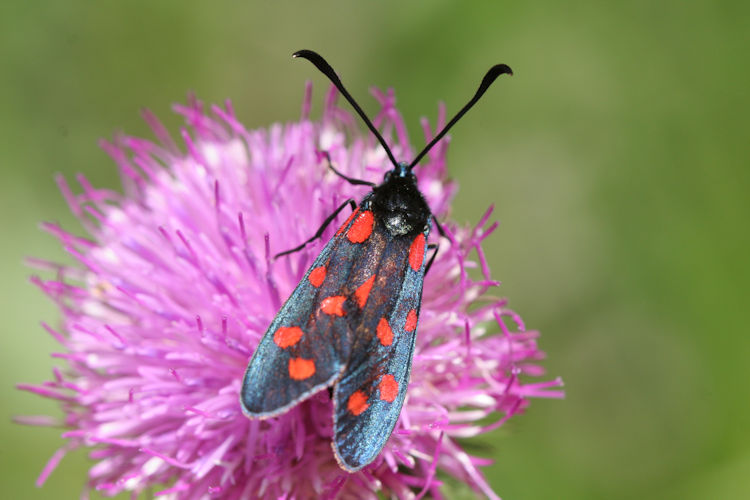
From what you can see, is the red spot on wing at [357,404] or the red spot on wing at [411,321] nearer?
the red spot on wing at [357,404]

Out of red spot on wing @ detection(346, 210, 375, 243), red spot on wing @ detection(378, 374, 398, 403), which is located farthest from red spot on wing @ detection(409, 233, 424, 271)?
red spot on wing @ detection(378, 374, 398, 403)

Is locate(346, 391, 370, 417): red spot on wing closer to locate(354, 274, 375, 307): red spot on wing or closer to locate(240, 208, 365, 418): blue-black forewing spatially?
locate(240, 208, 365, 418): blue-black forewing

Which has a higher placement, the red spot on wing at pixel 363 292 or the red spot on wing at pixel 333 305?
the red spot on wing at pixel 363 292

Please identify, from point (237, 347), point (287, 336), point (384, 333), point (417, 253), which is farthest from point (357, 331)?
point (237, 347)

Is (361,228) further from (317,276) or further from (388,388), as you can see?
(388,388)

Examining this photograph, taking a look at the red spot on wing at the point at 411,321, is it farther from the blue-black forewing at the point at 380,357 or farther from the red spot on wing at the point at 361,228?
the red spot on wing at the point at 361,228

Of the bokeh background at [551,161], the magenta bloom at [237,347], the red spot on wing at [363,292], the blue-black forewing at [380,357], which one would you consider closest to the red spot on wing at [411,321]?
the blue-black forewing at [380,357]
